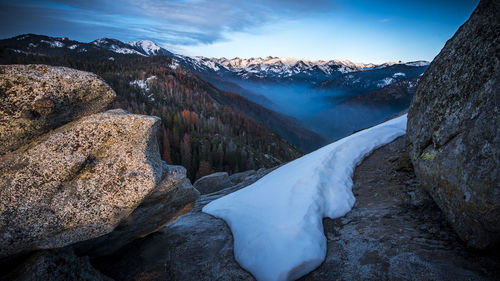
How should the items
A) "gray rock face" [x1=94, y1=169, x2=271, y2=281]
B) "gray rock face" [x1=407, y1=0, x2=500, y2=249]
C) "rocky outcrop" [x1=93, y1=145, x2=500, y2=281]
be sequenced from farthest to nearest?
"gray rock face" [x1=94, y1=169, x2=271, y2=281], "rocky outcrop" [x1=93, y1=145, x2=500, y2=281], "gray rock face" [x1=407, y1=0, x2=500, y2=249]

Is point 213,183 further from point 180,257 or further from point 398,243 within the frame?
point 398,243

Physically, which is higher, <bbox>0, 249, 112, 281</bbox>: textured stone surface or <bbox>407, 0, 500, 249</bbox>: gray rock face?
<bbox>407, 0, 500, 249</bbox>: gray rock face

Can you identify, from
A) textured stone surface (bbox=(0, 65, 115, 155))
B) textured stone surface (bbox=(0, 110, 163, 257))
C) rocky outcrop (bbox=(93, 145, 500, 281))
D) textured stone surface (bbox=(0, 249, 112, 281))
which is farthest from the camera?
textured stone surface (bbox=(0, 65, 115, 155))

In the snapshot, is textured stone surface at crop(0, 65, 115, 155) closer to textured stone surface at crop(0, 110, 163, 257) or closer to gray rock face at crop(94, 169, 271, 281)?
textured stone surface at crop(0, 110, 163, 257)

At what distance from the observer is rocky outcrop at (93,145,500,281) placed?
4.04 m

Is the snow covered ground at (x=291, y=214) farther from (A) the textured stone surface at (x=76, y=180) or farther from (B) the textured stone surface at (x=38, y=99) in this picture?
(B) the textured stone surface at (x=38, y=99)

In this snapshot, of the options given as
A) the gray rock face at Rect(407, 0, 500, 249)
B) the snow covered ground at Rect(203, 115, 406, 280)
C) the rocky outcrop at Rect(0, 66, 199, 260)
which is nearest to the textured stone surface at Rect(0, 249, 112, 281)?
the rocky outcrop at Rect(0, 66, 199, 260)

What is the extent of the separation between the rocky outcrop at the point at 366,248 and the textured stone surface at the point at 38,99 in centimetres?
422

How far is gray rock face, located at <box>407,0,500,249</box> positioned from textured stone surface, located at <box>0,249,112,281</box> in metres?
8.09

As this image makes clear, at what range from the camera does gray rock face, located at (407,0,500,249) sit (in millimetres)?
3777

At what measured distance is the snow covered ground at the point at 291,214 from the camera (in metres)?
4.99

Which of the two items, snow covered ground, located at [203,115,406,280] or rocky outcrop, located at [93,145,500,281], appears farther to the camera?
snow covered ground, located at [203,115,406,280]

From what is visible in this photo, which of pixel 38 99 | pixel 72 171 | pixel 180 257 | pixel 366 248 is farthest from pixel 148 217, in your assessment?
pixel 366 248

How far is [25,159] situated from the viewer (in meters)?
4.76
